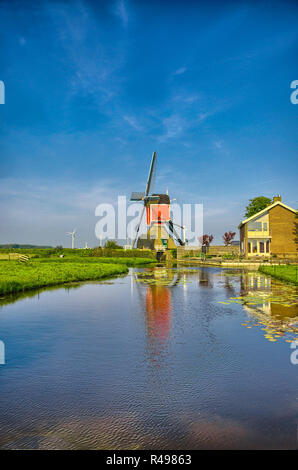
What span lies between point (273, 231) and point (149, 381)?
49.0 m

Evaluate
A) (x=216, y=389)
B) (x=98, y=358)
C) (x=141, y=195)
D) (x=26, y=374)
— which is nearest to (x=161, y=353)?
(x=98, y=358)

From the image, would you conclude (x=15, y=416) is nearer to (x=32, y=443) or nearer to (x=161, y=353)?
(x=32, y=443)

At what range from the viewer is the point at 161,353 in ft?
22.6

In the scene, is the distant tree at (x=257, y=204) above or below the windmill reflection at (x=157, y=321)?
above

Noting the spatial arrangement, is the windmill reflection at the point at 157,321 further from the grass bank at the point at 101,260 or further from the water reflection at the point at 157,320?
the grass bank at the point at 101,260

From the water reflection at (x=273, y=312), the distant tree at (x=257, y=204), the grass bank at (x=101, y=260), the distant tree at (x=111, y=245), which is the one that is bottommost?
the water reflection at (x=273, y=312)

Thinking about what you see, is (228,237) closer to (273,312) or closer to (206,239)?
(206,239)

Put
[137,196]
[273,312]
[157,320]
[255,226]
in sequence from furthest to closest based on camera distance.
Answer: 1. [137,196]
2. [255,226]
3. [273,312]
4. [157,320]

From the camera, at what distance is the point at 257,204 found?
223 ft

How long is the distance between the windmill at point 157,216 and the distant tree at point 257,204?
15.1 m

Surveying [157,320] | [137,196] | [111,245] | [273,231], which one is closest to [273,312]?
[157,320]

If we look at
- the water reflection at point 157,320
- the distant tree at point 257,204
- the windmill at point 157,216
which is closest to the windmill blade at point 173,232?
the windmill at point 157,216

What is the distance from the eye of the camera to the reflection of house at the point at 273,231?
49875 millimetres

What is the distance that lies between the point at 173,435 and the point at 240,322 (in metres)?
6.42
